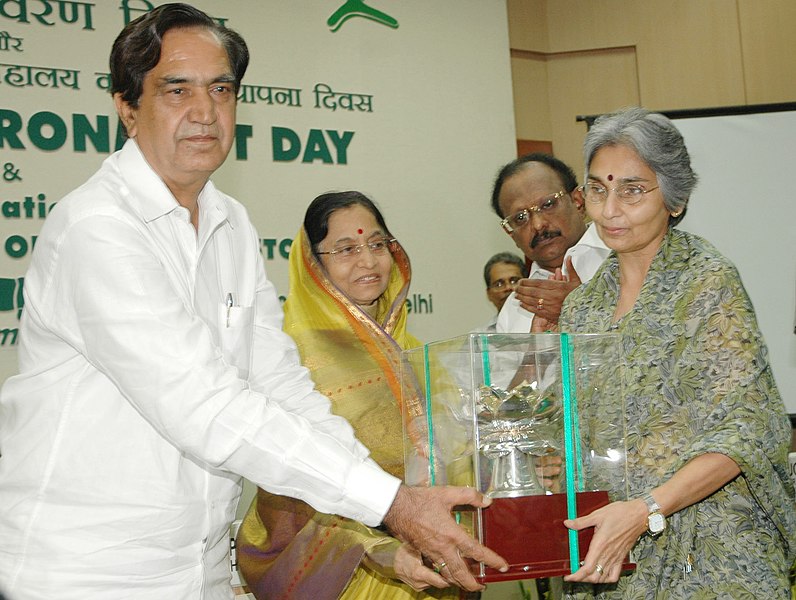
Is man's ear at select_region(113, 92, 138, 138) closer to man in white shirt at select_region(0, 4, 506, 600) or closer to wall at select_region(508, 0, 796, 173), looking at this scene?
man in white shirt at select_region(0, 4, 506, 600)

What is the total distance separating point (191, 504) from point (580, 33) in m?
5.63

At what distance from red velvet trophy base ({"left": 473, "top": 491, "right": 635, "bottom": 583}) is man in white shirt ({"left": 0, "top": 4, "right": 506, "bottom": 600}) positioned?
3 centimetres

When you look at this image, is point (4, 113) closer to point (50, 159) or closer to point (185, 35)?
point (50, 159)

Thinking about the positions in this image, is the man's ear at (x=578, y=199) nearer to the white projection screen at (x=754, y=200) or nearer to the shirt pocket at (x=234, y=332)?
the shirt pocket at (x=234, y=332)

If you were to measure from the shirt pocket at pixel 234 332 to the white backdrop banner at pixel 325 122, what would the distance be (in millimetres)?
2977

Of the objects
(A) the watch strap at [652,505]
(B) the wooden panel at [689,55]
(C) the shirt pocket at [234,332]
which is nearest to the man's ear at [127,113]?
(C) the shirt pocket at [234,332]

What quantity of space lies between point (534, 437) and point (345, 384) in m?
1.04

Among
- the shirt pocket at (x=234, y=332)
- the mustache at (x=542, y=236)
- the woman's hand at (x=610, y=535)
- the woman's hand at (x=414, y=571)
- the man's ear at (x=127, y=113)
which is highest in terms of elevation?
the man's ear at (x=127, y=113)

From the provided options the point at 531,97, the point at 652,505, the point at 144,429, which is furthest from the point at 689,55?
the point at 144,429

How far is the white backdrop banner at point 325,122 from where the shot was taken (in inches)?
183

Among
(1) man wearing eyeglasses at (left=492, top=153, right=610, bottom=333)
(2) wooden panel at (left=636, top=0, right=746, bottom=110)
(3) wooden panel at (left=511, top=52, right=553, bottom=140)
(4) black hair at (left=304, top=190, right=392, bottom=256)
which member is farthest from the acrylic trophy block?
(2) wooden panel at (left=636, top=0, right=746, bottom=110)

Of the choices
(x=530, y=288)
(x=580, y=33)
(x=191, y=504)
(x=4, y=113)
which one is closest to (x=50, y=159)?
(x=4, y=113)

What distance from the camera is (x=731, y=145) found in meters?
5.54

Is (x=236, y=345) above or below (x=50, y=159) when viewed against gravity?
below
